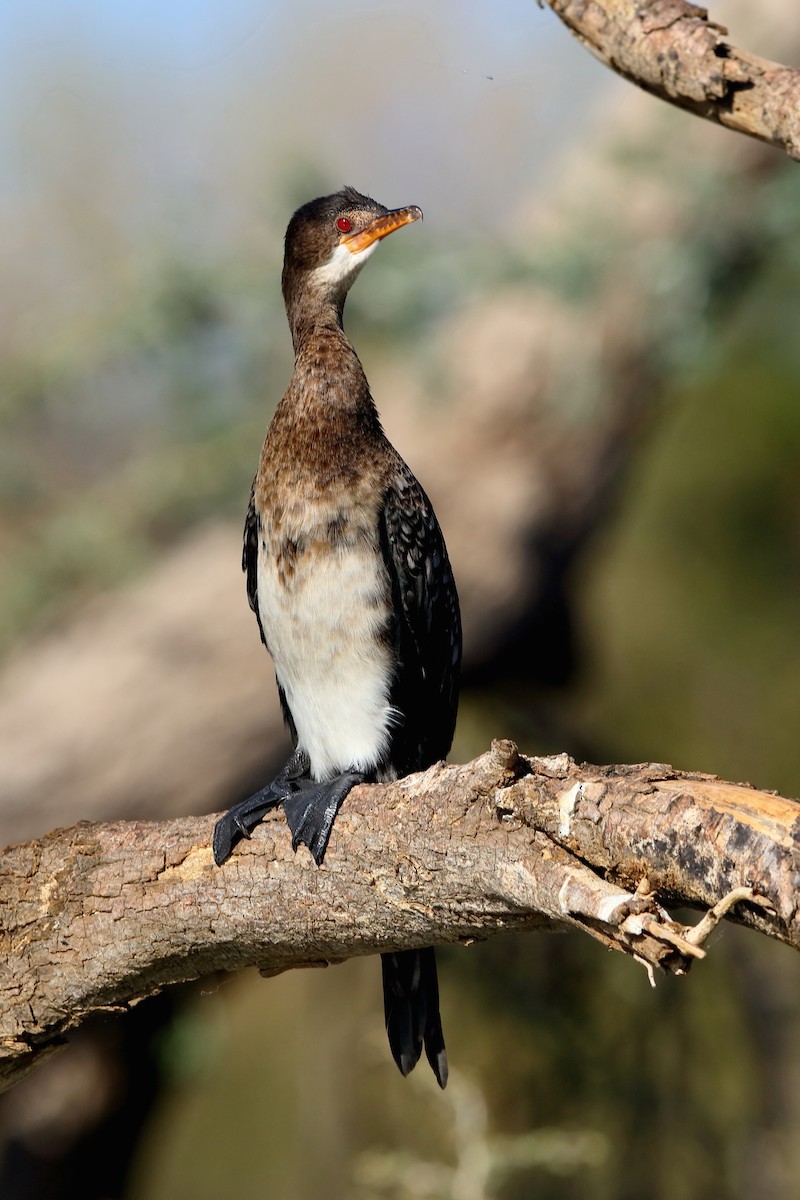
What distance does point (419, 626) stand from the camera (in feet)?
12.0

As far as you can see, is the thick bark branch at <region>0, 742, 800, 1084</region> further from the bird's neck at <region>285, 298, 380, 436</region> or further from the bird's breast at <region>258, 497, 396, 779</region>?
the bird's neck at <region>285, 298, 380, 436</region>

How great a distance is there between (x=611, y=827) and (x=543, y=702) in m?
4.73

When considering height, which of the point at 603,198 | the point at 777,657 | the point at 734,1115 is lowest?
the point at 734,1115

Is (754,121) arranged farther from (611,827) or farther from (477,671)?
(477,671)

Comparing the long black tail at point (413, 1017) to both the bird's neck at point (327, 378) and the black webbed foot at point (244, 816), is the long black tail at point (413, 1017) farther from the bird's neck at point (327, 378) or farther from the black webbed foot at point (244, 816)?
the bird's neck at point (327, 378)

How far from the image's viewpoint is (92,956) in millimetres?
3020

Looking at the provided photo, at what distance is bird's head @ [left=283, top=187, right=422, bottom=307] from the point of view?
12.3ft

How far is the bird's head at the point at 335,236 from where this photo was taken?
12.3 ft

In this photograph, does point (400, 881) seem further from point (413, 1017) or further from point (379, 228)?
point (379, 228)

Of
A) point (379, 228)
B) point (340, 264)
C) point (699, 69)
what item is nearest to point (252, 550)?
point (340, 264)

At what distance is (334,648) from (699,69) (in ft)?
5.48

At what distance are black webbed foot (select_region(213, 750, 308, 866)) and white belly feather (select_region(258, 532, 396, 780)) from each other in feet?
0.66

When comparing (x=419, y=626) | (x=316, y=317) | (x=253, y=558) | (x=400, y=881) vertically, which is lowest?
(x=400, y=881)

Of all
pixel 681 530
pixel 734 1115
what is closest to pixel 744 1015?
pixel 734 1115
